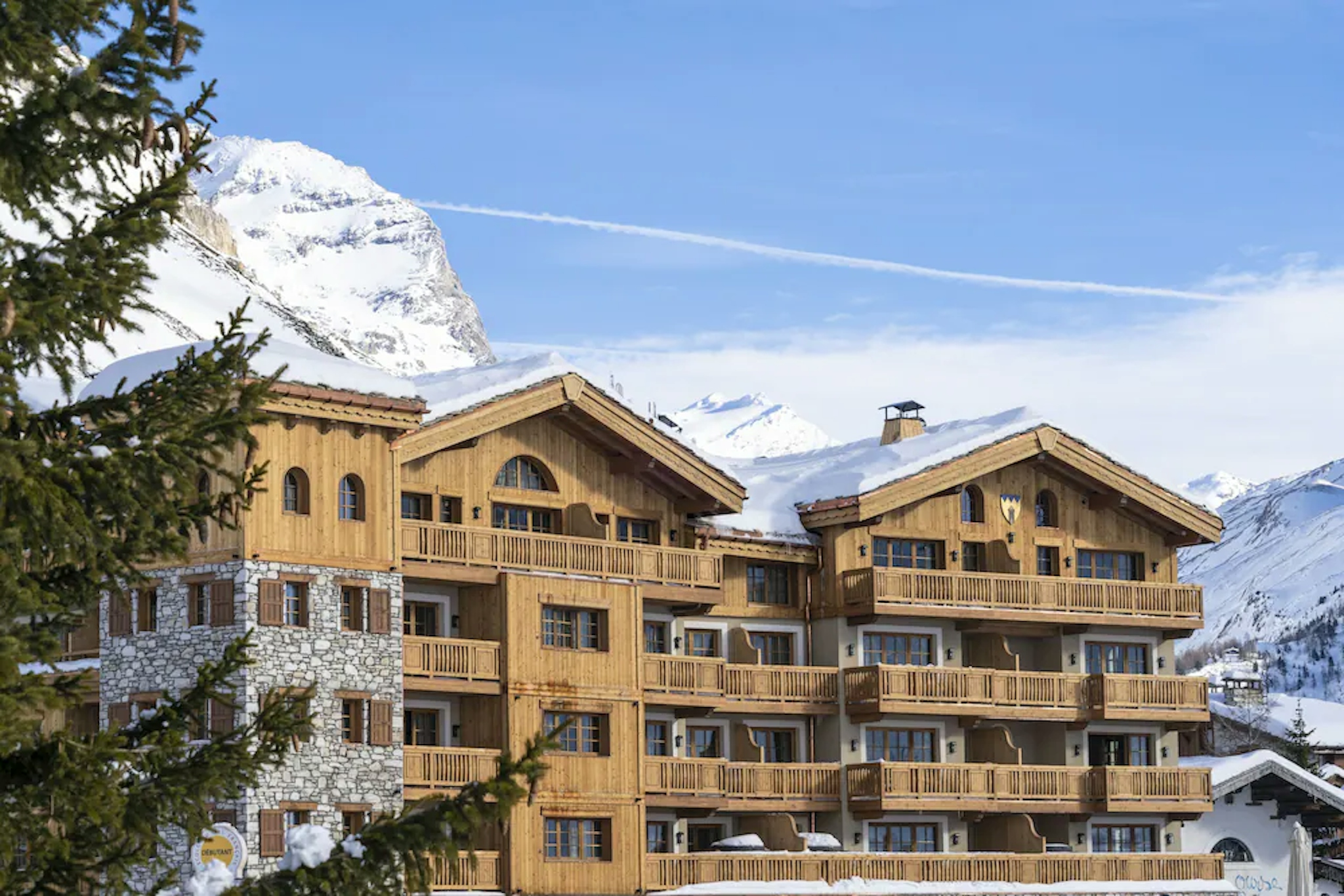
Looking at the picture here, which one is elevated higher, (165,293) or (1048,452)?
(165,293)

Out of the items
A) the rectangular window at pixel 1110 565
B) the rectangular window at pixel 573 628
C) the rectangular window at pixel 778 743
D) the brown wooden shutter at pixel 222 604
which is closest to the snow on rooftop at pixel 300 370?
the brown wooden shutter at pixel 222 604

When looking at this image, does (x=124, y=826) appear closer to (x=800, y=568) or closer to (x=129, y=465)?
(x=129, y=465)

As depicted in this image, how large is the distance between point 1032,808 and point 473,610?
13911 millimetres

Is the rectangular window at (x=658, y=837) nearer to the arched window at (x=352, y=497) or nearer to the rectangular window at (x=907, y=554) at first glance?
the rectangular window at (x=907, y=554)

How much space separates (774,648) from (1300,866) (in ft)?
41.2

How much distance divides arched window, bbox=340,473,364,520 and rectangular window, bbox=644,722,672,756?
881 centimetres

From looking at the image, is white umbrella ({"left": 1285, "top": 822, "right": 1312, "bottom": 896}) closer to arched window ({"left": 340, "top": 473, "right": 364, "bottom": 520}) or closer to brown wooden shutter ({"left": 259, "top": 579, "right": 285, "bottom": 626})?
arched window ({"left": 340, "top": 473, "right": 364, "bottom": 520})

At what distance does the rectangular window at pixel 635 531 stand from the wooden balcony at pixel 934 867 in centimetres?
659

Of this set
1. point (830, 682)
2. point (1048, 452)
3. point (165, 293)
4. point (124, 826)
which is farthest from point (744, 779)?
point (165, 293)

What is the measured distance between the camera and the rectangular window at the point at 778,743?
50.7 meters

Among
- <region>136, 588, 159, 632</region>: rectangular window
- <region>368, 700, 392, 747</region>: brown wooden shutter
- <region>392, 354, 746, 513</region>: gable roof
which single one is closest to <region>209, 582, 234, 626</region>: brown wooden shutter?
<region>136, 588, 159, 632</region>: rectangular window

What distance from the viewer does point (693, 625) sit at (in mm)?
50312

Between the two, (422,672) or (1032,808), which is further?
(1032,808)

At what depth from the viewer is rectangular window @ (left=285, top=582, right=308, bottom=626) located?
135 ft
